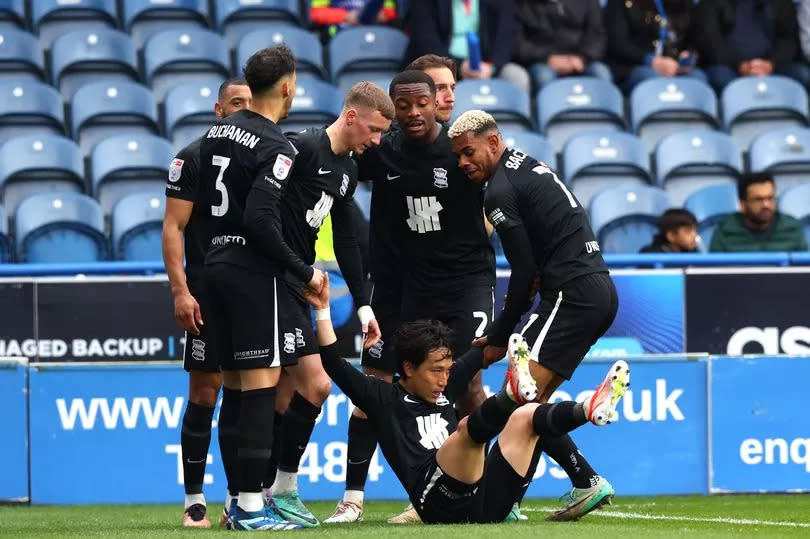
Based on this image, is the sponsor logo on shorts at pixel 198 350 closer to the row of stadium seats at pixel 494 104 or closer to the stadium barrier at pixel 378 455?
the stadium barrier at pixel 378 455

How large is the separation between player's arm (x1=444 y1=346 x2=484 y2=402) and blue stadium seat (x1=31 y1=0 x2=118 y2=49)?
7.78 m

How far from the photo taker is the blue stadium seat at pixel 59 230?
11.4m

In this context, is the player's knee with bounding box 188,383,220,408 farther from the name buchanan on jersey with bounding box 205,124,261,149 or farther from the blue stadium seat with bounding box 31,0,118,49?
the blue stadium seat with bounding box 31,0,118,49

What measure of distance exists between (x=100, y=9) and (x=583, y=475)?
8368 millimetres

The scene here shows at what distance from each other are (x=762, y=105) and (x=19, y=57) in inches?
264

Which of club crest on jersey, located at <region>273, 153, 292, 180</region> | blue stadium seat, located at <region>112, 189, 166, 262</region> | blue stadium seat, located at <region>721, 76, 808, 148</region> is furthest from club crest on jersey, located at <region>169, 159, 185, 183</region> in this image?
blue stadium seat, located at <region>721, 76, 808, 148</region>

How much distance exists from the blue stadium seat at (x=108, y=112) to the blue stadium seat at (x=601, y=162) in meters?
3.57

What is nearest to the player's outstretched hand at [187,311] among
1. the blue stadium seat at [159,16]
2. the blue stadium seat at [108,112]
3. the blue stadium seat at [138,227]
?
the blue stadium seat at [138,227]

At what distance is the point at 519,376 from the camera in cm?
627

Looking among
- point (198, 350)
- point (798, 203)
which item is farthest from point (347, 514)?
point (798, 203)

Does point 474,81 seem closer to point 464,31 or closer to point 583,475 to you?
point 464,31

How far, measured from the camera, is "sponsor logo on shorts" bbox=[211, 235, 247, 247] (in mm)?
6555

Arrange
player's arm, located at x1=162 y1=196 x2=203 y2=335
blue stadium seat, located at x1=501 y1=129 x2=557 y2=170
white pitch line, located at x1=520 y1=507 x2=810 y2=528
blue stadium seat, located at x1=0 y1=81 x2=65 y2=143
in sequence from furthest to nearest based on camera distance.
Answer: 1. blue stadium seat, located at x1=0 y1=81 x2=65 y2=143
2. blue stadium seat, located at x1=501 y1=129 x2=557 y2=170
3. white pitch line, located at x1=520 y1=507 x2=810 y2=528
4. player's arm, located at x1=162 y1=196 x2=203 y2=335

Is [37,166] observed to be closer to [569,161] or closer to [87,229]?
[87,229]
